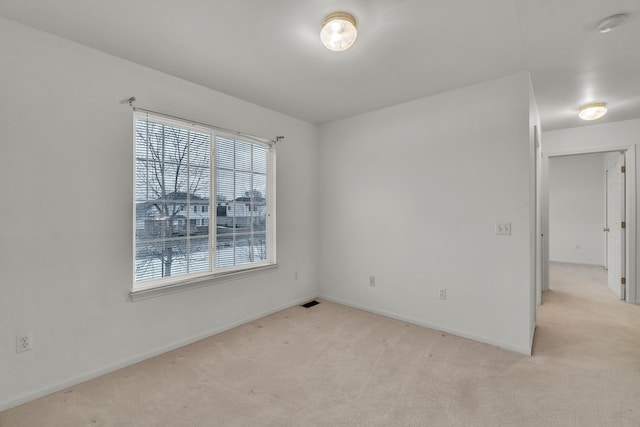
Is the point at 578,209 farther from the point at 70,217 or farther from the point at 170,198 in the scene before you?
the point at 70,217

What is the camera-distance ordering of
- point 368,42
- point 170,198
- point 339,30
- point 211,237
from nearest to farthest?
point 339,30, point 368,42, point 170,198, point 211,237

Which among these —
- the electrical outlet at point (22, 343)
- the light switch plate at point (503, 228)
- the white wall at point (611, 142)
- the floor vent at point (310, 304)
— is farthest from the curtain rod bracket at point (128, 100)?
the white wall at point (611, 142)

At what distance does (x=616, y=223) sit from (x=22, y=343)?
7.09 meters

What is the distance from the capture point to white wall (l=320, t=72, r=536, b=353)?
8.74 ft

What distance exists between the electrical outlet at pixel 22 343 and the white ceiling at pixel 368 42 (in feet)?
7.13

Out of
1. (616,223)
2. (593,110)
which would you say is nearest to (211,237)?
(593,110)

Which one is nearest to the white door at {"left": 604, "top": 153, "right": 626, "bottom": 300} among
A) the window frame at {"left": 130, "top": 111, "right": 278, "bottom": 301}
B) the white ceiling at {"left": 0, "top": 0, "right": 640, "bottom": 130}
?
the white ceiling at {"left": 0, "top": 0, "right": 640, "bottom": 130}

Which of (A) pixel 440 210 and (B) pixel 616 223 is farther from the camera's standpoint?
(B) pixel 616 223

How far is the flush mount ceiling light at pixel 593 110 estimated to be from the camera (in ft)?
10.9

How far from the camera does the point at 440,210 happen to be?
10.3 ft

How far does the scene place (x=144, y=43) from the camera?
7.18 ft

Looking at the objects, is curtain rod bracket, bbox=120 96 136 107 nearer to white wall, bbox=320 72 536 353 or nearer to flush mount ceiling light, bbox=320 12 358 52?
flush mount ceiling light, bbox=320 12 358 52

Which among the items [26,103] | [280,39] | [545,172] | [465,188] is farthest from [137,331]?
[545,172]

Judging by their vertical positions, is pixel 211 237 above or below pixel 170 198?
below
